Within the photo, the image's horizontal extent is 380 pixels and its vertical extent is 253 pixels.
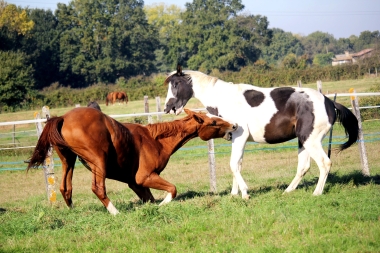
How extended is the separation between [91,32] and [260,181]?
61798 mm

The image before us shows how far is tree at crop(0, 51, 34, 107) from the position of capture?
146 feet

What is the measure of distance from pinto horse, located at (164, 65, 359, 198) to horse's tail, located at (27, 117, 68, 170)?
2616mm

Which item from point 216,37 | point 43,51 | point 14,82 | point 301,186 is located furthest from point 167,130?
point 216,37

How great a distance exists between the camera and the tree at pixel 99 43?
6719cm

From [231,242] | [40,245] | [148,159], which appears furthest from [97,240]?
[148,159]

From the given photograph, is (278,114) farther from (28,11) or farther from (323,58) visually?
(323,58)

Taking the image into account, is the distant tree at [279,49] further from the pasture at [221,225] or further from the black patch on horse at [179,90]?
the pasture at [221,225]

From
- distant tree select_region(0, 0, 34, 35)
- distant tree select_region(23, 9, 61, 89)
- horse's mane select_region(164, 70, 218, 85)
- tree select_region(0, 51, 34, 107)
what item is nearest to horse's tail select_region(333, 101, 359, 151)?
horse's mane select_region(164, 70, 218, 85)

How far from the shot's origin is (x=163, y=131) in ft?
27.5

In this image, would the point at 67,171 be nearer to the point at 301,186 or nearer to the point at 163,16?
the point at 301,186

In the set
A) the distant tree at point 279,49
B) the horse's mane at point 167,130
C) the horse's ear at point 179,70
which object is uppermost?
the distant tree at point 279,49

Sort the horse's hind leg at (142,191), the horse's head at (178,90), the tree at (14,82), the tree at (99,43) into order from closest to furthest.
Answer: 1. the horse's hind leg at (142,191)
2. the horse's head at (178,90)
3. the tree at (14,82)
4. the tree at (99,43)

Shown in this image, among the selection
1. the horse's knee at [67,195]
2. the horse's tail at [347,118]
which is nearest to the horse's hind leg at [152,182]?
the horse's knee at [67,195]

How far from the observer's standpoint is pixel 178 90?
930cm
